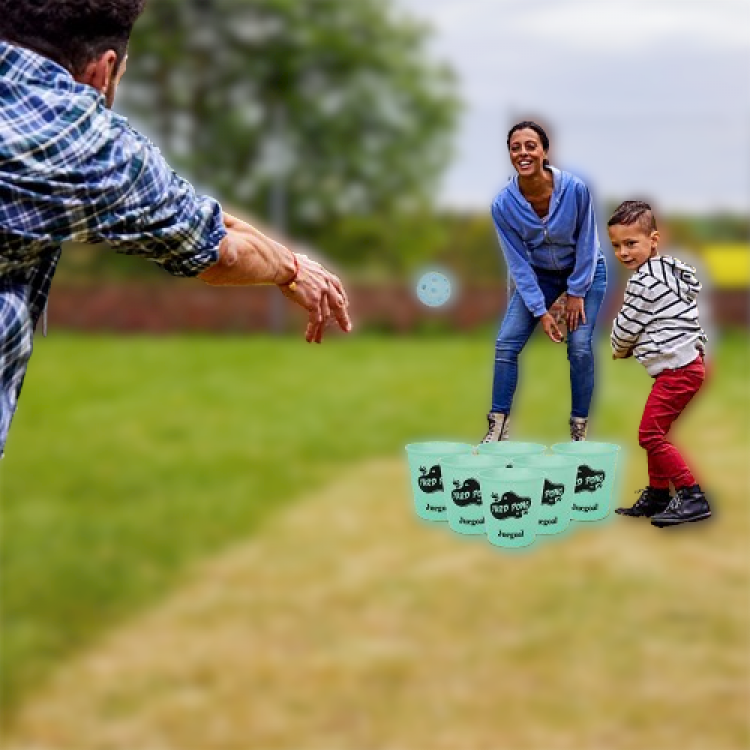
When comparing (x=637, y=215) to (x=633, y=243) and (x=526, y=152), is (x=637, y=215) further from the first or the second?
(x=526, y=152)

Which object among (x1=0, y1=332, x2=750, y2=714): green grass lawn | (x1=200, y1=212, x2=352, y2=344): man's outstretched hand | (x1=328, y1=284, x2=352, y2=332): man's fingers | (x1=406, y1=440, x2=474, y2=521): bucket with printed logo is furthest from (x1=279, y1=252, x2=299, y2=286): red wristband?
(x1=0, y1=332, x2=750, y2=714): green grass lawn

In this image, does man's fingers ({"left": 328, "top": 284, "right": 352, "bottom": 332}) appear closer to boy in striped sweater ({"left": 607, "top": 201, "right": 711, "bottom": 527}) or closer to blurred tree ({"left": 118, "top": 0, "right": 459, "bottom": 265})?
boy in striped sweater ({"left": 607, "top": 201, "right": 711, "bottom": 527})

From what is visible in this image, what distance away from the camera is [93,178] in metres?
4.01

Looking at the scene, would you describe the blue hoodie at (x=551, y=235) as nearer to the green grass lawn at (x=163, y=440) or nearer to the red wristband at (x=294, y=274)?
the red wristband at (x=294, y=274)

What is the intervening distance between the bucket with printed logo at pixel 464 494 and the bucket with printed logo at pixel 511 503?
2.7 inches

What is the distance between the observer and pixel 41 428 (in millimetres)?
125562

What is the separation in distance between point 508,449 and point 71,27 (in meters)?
1.68

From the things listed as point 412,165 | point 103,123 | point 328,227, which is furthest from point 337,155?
point 103,123

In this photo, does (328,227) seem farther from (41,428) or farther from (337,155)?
(41,428)

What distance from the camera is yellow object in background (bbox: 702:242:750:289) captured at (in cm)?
432

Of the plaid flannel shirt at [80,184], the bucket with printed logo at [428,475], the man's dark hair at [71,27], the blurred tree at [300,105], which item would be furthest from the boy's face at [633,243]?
the blurred tree at [300,105]

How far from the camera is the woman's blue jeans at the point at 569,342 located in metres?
3.93

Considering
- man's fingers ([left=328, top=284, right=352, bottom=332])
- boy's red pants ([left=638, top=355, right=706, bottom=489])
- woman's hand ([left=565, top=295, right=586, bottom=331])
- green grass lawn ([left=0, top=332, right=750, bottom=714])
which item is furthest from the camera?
green grass lawn ([left=0, top=332, right=750, bottom=714])

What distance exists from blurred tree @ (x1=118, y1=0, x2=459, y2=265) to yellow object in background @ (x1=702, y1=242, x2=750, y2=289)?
3726mm
